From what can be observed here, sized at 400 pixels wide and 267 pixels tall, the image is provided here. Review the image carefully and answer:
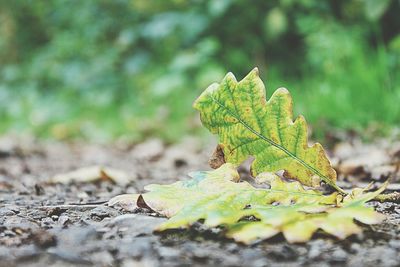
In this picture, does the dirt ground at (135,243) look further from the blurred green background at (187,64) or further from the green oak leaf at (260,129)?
the blurred green background at (187,64)

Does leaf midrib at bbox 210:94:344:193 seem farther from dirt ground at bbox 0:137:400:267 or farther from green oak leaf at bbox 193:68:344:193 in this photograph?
dirt ground at bbox 0:137:400:267

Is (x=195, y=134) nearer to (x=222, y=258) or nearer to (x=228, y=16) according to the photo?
(x=228, y=16)

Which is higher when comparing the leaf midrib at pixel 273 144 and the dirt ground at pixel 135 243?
the leaf midrib at pixel 273 144

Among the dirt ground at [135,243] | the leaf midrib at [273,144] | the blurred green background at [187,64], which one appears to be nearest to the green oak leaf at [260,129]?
the leaf midrib at [273,144]

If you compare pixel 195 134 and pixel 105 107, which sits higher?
pixel 105 107

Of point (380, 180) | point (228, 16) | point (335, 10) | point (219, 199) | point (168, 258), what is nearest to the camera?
point (168, 258)

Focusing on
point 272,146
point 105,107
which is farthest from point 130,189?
point 105,107

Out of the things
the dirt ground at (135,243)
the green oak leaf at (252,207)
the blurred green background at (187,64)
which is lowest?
the dirt ground at (135,243)
